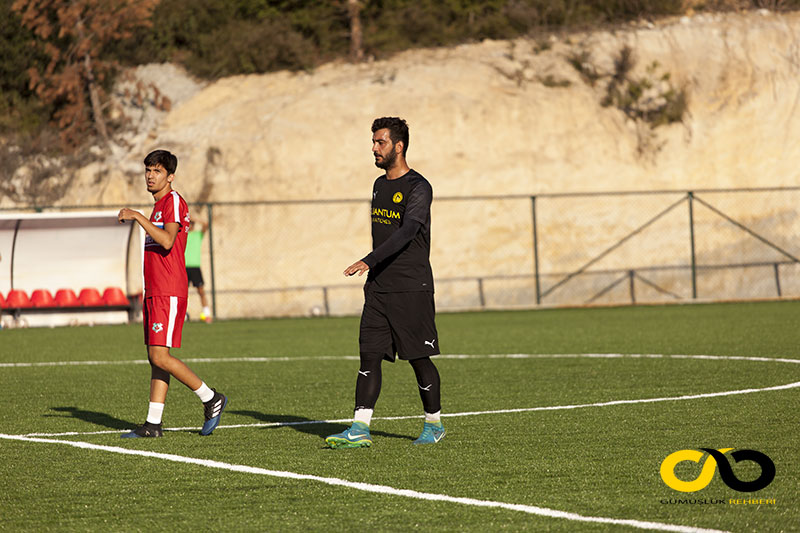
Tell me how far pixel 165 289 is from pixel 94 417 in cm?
207

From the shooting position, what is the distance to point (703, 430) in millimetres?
7957

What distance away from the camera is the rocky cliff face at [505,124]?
36.1 metres

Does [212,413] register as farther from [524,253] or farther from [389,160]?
[524,253]

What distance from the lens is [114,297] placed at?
25.3m

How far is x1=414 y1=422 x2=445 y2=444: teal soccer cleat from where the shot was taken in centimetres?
775

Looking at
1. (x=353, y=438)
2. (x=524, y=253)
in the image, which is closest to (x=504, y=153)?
(x=524, y=253)

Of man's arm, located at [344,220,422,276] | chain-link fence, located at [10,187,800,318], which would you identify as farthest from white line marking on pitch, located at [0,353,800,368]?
chain-link fence, located at [10,187,800,318]

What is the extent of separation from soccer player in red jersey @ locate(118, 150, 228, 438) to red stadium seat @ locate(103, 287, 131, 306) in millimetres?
17446

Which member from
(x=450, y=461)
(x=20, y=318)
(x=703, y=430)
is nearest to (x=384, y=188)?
(x=450, y=461)

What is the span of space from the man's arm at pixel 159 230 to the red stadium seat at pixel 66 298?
1812 centimetres

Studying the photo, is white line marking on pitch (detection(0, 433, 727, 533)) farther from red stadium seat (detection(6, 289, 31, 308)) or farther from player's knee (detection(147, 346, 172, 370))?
red stadium seat (detection(6, 289, 31, 308))

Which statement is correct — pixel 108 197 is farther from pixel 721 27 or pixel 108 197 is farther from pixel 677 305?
pixel 721 27

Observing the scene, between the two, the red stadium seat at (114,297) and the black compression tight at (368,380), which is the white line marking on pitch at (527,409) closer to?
the black compression tight at (368,380)

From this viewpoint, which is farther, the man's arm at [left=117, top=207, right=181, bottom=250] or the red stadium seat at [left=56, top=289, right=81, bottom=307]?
the red stadium seat at [left=56, top=289, right=81, bottom=307]
